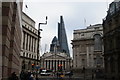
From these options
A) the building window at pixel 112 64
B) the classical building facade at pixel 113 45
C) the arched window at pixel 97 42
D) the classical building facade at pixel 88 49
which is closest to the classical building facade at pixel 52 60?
the classical building facade at pixel 88 49

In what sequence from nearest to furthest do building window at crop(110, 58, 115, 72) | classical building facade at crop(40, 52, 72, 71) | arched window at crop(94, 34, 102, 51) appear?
building window at crop(110, 58, 115, 72)
arched window at crop(94, 34, 102, 51)
classical building facade at crop(40, 52, 72, 71)

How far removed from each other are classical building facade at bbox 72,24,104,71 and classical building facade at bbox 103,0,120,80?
2269 centimetres

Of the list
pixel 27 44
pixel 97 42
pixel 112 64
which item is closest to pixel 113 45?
pixel 112 64

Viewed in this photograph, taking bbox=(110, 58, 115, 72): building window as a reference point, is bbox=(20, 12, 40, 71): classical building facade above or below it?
above

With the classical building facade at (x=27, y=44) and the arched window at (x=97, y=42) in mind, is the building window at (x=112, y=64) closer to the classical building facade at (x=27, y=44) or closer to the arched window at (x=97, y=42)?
the arched window at (x=97, y=42)

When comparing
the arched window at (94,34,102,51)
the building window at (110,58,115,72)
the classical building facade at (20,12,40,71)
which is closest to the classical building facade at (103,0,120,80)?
the building window at (110,58,115,72)

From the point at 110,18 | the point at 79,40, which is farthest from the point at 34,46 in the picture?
the point at 110,18

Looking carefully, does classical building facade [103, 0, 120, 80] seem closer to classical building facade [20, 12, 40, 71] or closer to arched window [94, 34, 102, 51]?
arched window [94, 34, 102, 51]

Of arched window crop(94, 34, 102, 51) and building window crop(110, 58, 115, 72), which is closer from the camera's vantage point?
building window crop(110, 58, 115, 72)

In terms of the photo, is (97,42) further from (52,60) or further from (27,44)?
(52,60)

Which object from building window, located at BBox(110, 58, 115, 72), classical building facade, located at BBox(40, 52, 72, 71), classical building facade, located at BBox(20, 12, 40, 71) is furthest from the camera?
classical building facade, located at BBox(40, 52, 72, 71)

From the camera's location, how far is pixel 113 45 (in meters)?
37.4

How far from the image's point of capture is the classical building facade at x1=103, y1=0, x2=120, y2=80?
34750mm

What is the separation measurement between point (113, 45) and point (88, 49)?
29.2 m
